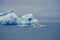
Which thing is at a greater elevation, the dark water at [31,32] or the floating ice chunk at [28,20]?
the floating ice chunk at [28,20]

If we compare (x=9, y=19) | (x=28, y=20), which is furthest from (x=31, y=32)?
(x=9, y=19)

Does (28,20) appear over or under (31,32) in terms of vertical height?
over

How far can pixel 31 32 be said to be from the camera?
1797 mm

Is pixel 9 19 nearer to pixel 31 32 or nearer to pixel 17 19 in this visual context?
pixel 17 19

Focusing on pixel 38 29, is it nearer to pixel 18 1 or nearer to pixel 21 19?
pixel 21 19

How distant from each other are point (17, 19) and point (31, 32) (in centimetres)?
23

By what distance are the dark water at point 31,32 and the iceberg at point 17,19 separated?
0.06 meters

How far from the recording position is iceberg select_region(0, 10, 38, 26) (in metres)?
1.82

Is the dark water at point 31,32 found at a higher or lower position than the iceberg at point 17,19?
lower

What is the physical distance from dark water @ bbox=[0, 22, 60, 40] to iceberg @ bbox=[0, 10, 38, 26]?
0.06 m

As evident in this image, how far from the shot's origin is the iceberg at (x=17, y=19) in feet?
5.97

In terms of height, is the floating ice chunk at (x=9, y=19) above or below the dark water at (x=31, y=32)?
above

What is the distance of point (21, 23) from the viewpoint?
72.0 inches

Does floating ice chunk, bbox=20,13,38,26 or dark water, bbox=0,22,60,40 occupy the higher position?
floating ice chunk, bbox=20,13,38,26
